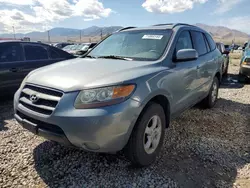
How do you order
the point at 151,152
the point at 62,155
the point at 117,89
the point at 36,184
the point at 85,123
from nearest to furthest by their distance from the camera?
the point at 85,123, the point at 117,89, the point at 36,184, the point at 151,152, the point at 62,155

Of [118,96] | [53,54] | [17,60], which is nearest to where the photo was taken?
[118,96]

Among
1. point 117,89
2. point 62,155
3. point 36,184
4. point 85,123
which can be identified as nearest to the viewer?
point 85,123

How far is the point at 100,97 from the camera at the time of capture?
7.30ft

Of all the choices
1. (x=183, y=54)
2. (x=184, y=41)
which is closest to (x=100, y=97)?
(x=183, y=54)

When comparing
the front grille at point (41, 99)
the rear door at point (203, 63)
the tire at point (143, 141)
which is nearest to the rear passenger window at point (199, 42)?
the rear door at point (203, 63)

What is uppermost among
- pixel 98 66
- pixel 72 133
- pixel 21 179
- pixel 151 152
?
pixel 98 66

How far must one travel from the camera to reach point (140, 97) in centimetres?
240

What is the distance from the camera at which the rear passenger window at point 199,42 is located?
4168 millimetres

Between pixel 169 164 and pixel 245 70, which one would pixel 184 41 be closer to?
pixel 169 164

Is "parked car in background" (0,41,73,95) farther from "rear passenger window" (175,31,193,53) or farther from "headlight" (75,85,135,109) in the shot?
"rear passenger window" (175,31,193,53)

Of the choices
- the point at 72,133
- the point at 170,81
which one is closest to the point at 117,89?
the point at 72,133

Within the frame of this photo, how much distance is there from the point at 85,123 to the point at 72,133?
177 millimetres

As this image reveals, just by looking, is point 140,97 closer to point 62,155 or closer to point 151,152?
point 151,152

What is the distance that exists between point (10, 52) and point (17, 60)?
0.23 m
